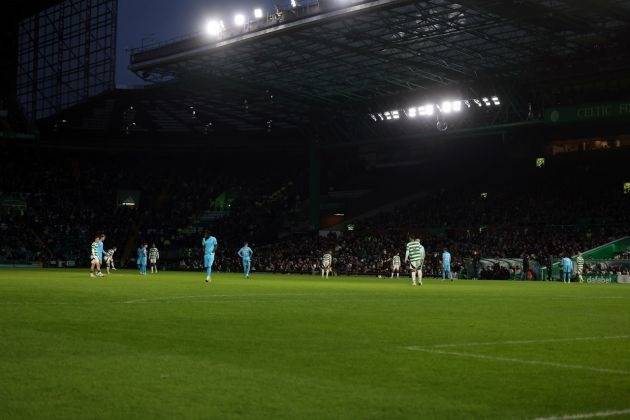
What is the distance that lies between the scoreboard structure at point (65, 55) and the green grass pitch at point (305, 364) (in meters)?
53.5

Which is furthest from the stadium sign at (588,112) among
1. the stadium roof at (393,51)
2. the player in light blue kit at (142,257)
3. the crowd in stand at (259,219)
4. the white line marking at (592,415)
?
the white line marking at (592,415)

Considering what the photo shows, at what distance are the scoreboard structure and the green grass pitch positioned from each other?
53525 millimetres

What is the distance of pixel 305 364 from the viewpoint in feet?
28.1

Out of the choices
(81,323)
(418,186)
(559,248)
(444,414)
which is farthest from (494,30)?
(444,414)

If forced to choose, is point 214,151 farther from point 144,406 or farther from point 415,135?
point 144,406

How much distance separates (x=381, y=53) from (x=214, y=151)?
34.7m

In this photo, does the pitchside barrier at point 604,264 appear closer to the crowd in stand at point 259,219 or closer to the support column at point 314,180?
the crowd in stand at point 259,219

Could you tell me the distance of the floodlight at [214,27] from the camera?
44.1 meters

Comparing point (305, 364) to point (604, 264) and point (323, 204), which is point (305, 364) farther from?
point (323, 204)

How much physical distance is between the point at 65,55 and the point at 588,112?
143 ft

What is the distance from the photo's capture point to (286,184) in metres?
77.1

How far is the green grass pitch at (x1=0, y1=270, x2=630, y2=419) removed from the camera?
6.38 meters

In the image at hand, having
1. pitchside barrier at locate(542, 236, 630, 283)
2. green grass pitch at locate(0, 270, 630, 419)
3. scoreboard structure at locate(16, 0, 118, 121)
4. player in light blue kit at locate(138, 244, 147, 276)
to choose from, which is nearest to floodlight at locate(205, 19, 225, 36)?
player in light blue kit at locate(138, 244, 147, 276)

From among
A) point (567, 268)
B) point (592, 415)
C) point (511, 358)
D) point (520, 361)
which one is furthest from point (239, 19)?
point (592, 415)
